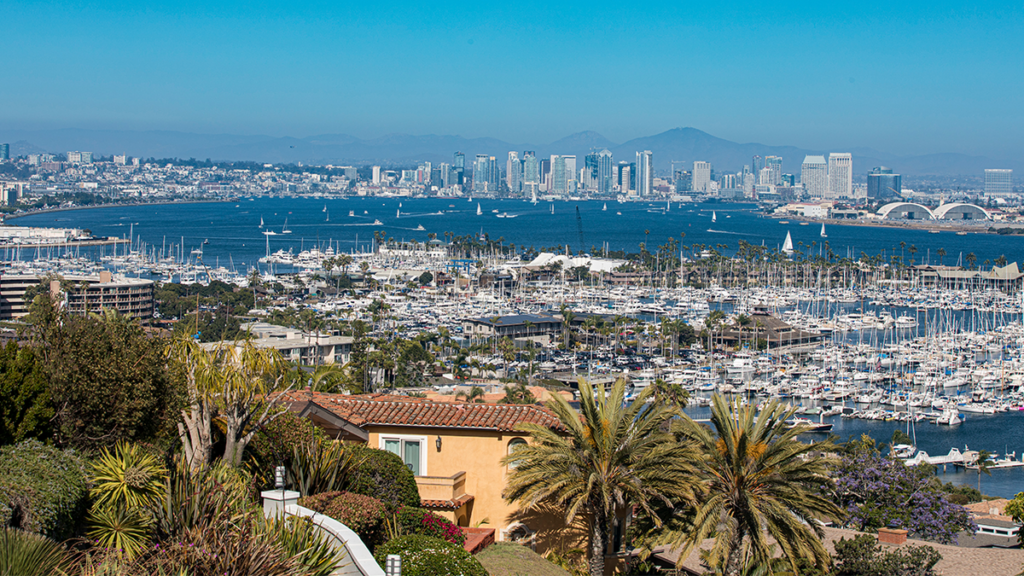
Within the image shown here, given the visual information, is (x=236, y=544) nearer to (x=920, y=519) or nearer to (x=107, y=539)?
(x=107, y=539)

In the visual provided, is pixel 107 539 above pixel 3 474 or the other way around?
the other way around

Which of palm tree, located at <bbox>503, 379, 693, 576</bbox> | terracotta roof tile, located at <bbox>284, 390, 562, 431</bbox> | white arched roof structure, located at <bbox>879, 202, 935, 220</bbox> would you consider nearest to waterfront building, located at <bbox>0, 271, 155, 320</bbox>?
terracotta roof tile, located at <bbox>284, 390, 562, 431</bbox>

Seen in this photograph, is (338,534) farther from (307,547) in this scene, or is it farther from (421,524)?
(421,524)

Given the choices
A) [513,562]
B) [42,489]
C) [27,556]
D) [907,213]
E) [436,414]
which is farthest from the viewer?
[907,213]

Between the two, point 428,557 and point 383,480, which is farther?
point 383,480

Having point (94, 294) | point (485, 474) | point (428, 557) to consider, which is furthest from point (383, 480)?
point (94, 294)

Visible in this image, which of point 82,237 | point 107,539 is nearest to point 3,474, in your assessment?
point 107,539

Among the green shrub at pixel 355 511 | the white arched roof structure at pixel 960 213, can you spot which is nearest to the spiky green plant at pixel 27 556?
the green shrub at pixel 355 511
